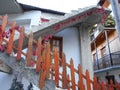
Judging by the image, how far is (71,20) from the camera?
6648 mm

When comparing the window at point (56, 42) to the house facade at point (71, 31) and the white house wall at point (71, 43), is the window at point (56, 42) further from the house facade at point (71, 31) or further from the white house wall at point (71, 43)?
the white house wall at point (71, 43)

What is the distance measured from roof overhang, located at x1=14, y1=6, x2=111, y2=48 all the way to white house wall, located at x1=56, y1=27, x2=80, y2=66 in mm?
707

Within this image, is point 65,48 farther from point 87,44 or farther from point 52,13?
point 52,13

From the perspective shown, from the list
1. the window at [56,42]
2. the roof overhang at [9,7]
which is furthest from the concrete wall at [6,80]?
the roof overhang at [9,7]

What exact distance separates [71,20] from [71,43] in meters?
1.31

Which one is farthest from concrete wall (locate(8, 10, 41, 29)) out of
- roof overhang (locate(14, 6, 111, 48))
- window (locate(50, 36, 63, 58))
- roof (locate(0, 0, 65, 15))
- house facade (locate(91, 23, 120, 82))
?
house facade (locate(91, 23, 120, 82))

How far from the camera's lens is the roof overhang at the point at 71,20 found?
592cm

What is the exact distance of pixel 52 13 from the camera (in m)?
8.27

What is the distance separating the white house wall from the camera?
7.23 meters

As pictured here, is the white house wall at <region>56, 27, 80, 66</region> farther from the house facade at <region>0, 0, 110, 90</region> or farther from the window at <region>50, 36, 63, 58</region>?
the window at <region>50, 36, 63, 58</region>

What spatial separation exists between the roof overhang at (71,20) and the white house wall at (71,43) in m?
0.71

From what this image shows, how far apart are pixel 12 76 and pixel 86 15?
412cm

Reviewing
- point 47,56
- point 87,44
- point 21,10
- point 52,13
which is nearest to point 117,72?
point 87,44

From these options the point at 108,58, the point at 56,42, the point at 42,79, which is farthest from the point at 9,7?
the point at 108,58
